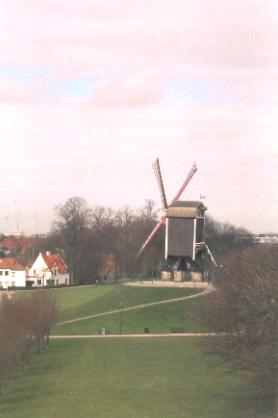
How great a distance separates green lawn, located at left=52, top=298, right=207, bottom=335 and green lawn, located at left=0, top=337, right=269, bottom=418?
33.7 feet

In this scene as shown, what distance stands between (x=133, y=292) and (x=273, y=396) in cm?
4385

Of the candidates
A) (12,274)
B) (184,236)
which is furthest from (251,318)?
(12,274)

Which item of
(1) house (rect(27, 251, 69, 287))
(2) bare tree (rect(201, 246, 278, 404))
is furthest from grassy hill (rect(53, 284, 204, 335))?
(1) house (rect(27, 251, 69, 287))

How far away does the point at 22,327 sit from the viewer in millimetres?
42125

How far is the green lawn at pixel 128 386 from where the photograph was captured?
96.2 ft

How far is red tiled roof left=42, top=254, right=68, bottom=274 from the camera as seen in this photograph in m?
109

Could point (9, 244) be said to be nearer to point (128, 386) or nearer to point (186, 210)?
point (186, 210)

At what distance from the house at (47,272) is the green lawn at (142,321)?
44550mm

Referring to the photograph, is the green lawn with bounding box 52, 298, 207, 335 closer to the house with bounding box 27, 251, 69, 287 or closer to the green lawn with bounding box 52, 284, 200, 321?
the green lawn with bounding box 52, 284, 200, 321

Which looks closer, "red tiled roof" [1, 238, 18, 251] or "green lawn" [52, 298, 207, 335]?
"green lawn" [52, 298, 207, 335]

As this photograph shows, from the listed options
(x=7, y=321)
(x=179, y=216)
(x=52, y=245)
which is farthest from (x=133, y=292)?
(x=52, y=245)

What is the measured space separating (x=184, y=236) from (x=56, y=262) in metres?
38.6

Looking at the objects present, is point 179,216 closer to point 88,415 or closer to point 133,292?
point 133,292

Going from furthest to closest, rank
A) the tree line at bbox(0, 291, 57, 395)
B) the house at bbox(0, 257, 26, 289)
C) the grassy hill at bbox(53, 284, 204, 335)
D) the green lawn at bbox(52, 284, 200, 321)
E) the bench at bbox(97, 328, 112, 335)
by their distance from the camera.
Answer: the house at bbox(0, 257, 26, 289) → the green lawn at bbox(52, 284, 200, 321) → the grassy hill at bbox(53, 284, 204, 335) → the bench at bbox(97, 328, 112, 335) → the tree line at bbox(0, 291, 57, 395)
